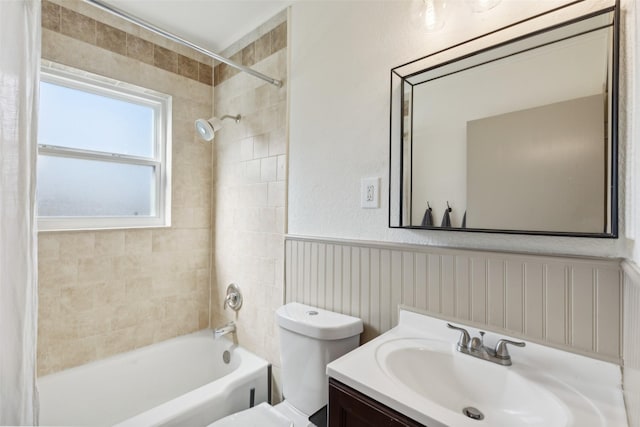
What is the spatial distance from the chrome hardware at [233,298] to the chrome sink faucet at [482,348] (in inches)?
55.7

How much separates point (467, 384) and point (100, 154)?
223 centimetres

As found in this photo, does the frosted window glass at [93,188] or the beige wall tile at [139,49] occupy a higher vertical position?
the beige wall tile at [139,49]

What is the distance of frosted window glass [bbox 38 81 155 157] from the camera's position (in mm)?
1689

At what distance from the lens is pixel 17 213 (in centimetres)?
97

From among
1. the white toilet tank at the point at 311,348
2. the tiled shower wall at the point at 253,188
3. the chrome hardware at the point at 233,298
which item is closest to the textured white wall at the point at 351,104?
the tiled shower wall at the point at 253,188

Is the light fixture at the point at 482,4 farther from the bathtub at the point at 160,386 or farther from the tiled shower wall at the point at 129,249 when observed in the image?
the bathtub at the point at 160,386

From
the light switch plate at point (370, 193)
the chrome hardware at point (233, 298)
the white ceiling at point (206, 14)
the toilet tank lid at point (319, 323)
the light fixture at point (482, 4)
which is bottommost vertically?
the chrome hardware at point (233, 298)

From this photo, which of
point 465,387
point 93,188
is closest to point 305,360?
point 465,387

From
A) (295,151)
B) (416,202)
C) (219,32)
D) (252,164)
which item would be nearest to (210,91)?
(219,32)

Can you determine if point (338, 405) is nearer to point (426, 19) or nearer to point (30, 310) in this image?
point (30, 310)

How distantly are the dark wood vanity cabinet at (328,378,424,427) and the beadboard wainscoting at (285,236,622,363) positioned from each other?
441 millimetres

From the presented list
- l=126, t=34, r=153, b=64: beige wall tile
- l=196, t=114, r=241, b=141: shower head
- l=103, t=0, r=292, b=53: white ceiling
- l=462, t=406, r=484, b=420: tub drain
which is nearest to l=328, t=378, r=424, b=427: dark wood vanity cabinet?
l=462, t=406, r=484, b=420: tub drain

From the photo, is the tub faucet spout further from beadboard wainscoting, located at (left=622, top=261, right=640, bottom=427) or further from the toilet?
beadboard wainscoting, located at (left=622, top=261, right=640, bottom=427)

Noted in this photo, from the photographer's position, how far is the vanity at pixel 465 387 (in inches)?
27.9
